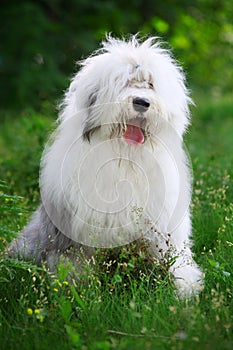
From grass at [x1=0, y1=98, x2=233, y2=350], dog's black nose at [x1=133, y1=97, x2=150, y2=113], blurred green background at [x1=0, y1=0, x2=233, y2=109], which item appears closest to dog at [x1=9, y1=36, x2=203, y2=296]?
dog's black nose at [x1=133, y1=97, x2=150, y2=113]

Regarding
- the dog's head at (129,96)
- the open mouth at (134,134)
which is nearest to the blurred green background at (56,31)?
the dog's head at (129,96)

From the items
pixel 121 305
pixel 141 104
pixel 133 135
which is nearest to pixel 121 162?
pixel 133 135

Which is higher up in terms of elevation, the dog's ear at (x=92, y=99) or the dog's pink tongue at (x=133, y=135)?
the dog's ear at (x=92, y=99)

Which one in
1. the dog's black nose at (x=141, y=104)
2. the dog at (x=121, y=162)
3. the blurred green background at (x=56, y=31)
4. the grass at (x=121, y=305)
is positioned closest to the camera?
the grass at (x=121, y=305)

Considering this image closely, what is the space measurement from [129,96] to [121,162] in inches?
14.3

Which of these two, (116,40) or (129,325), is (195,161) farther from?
(129,325)

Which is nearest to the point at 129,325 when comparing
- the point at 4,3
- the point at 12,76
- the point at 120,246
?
the point at 120,246

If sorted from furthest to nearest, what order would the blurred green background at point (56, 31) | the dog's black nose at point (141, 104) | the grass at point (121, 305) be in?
the blurred green background at point (56, 31) < the dog's black nose at point (141, 104) < the grass at point (121, 305)

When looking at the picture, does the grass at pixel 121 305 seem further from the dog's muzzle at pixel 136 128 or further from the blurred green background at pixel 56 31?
the blurred green background at pixel 56 31

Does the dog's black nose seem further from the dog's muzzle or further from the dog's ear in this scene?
the dog's ear

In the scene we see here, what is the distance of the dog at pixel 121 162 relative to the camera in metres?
3.04

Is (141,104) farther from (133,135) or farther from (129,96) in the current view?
(133,135)

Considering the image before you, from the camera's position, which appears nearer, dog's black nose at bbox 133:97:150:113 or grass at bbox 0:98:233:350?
grass at bbox 0:98:233:350

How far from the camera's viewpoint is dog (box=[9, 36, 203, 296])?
3035 millimetres
